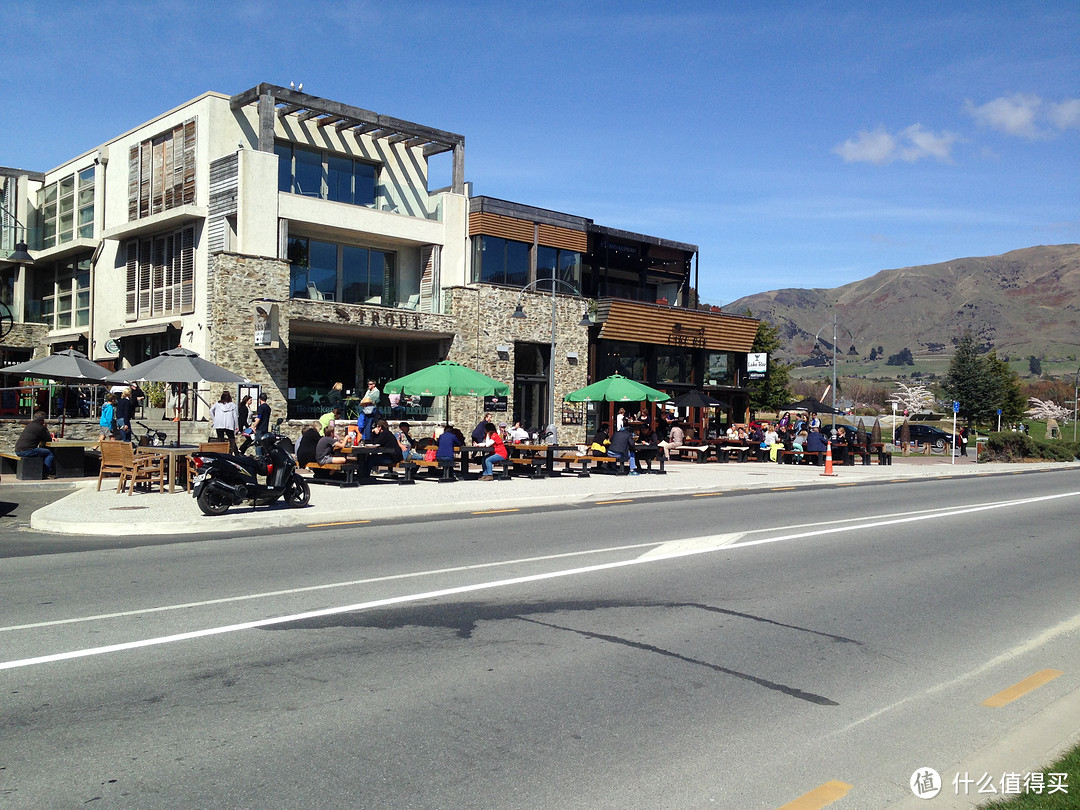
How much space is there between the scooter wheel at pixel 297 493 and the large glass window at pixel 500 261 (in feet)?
65.8

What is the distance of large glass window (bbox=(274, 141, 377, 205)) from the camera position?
2947 cm

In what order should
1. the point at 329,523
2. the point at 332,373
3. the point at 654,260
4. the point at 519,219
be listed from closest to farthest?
the point at 329,523, the point at 332,373, the point at 519,219, the point at 654,260

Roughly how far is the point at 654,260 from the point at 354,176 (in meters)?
16.7

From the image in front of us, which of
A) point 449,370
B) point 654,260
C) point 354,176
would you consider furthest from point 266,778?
point 654,260

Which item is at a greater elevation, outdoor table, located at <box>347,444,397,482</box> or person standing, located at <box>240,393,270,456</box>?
person standing, located at <box>240,393,270,456</box>

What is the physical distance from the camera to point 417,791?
4270mm

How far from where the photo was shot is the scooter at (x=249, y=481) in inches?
543

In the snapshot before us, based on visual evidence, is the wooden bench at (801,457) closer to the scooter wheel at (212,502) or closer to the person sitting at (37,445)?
the scooter wheel at (212,502)

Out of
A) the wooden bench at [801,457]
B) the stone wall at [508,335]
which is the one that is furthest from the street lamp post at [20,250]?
the wooden bench at [801,457]

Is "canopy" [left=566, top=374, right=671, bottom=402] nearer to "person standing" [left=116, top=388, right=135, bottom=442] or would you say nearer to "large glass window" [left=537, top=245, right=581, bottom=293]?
"large glass window" [left=537, top=245, right=581, bottom=293]

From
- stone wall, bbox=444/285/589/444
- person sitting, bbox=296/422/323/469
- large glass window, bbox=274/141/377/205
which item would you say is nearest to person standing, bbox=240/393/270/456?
person sitting, bbox=296/422/323/469

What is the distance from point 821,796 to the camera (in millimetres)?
4402

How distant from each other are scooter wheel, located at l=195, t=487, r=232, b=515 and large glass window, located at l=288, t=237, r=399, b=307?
51.8ft

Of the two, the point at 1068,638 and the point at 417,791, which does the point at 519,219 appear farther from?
the point at 417,791
